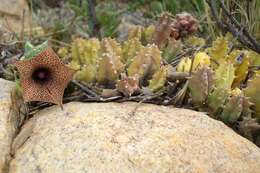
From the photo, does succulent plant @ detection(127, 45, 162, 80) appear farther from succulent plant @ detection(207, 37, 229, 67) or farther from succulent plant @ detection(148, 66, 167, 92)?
succulent plant @ detection(207, 37, 229, 67)

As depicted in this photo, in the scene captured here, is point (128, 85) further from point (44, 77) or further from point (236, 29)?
point (236, 29)

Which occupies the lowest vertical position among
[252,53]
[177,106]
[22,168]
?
[22,168]

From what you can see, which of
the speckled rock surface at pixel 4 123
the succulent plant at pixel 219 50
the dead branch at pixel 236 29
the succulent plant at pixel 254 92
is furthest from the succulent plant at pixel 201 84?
the speckled rock surface at pixel 4 123

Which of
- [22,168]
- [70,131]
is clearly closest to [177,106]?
[70,131]

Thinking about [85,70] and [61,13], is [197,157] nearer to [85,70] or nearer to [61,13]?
[85,70]

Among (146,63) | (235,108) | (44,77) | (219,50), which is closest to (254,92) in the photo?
(235,108)

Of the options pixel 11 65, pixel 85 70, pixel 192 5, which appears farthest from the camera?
pixel 192 5
